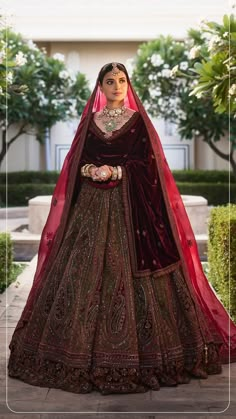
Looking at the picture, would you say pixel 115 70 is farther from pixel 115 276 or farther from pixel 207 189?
pixel 207 189

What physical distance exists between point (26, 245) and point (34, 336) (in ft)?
17.6

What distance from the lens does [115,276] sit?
3.52 metres

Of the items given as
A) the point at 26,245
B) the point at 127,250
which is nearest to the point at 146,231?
the point at 127,250

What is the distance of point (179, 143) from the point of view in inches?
640

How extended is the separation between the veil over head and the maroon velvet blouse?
3cm

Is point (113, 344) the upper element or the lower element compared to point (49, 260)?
lower

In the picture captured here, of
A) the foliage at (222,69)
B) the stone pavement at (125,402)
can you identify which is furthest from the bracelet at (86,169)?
the foliage at (222,69)

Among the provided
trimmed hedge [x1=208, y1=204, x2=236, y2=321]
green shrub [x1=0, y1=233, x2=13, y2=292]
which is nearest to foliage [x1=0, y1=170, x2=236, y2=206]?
green shrub [x1=0, y1=233, x2=13, y2=292]

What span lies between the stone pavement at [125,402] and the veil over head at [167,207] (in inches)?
16.9

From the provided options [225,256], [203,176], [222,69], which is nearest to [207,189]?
[203,176]

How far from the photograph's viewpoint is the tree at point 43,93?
13.3m

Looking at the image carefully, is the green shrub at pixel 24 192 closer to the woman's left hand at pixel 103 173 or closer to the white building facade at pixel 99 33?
the white building facade at pixel 99 33

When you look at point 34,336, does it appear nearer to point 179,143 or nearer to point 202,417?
point 202,417

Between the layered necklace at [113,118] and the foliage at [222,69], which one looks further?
the foliage at [222,69]
